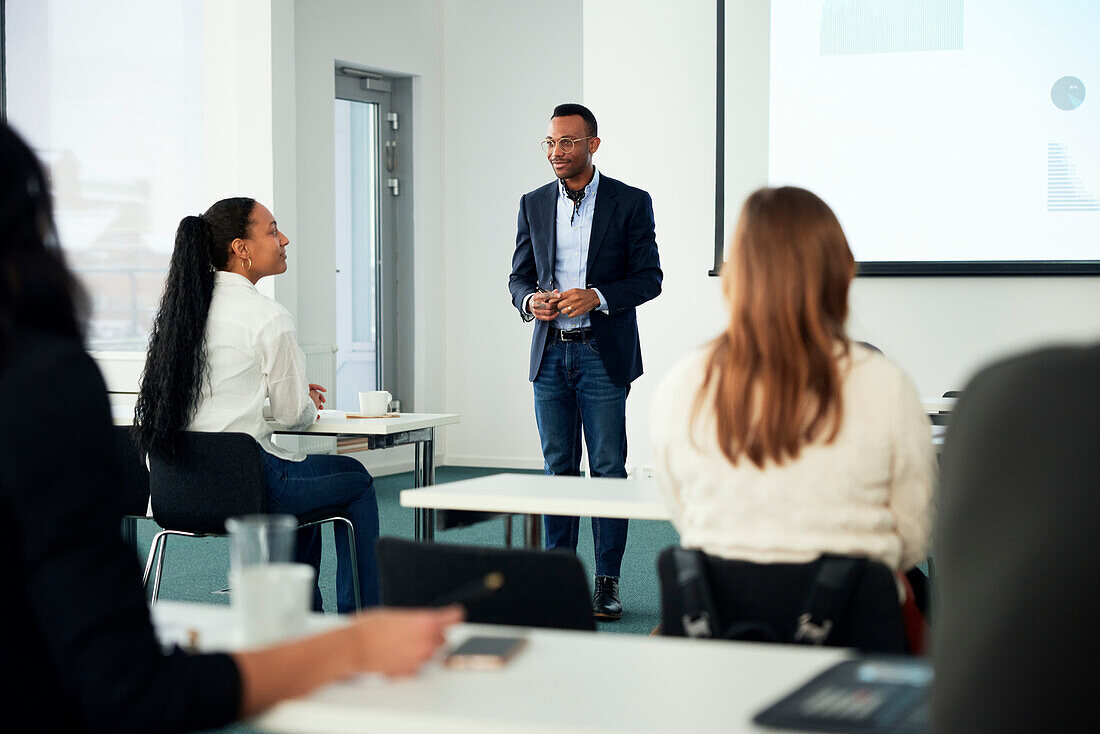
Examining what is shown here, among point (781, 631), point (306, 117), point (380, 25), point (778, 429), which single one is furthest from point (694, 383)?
point (380, 25)

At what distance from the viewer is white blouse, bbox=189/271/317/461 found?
127 inches

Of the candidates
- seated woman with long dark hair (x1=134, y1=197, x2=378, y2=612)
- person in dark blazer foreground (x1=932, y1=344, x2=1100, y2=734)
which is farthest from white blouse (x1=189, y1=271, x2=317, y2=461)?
person in dark blazer foreground (x1=932, y1=344, x2=1100, y2=734)

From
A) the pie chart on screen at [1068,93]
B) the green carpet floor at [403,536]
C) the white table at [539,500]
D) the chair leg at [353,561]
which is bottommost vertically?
the green carpet floor at [403,536]

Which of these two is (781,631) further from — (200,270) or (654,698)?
(200,270)

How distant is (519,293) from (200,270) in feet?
3.79

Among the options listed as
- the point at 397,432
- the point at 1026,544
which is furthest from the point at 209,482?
the point at 1026,544

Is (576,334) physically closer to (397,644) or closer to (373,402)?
(373,402)

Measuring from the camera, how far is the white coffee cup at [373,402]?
3787 millimetres

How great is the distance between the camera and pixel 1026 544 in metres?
0.66

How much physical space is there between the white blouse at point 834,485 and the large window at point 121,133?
17.4ft

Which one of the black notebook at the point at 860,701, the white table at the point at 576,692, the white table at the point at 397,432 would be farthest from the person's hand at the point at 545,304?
the black notebook at the point at 860,701

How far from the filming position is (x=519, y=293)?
402 centimetres

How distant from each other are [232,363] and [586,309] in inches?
45.3

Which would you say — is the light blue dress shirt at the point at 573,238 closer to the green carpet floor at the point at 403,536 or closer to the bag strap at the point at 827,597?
the green carpet floor at the point at 403,536
